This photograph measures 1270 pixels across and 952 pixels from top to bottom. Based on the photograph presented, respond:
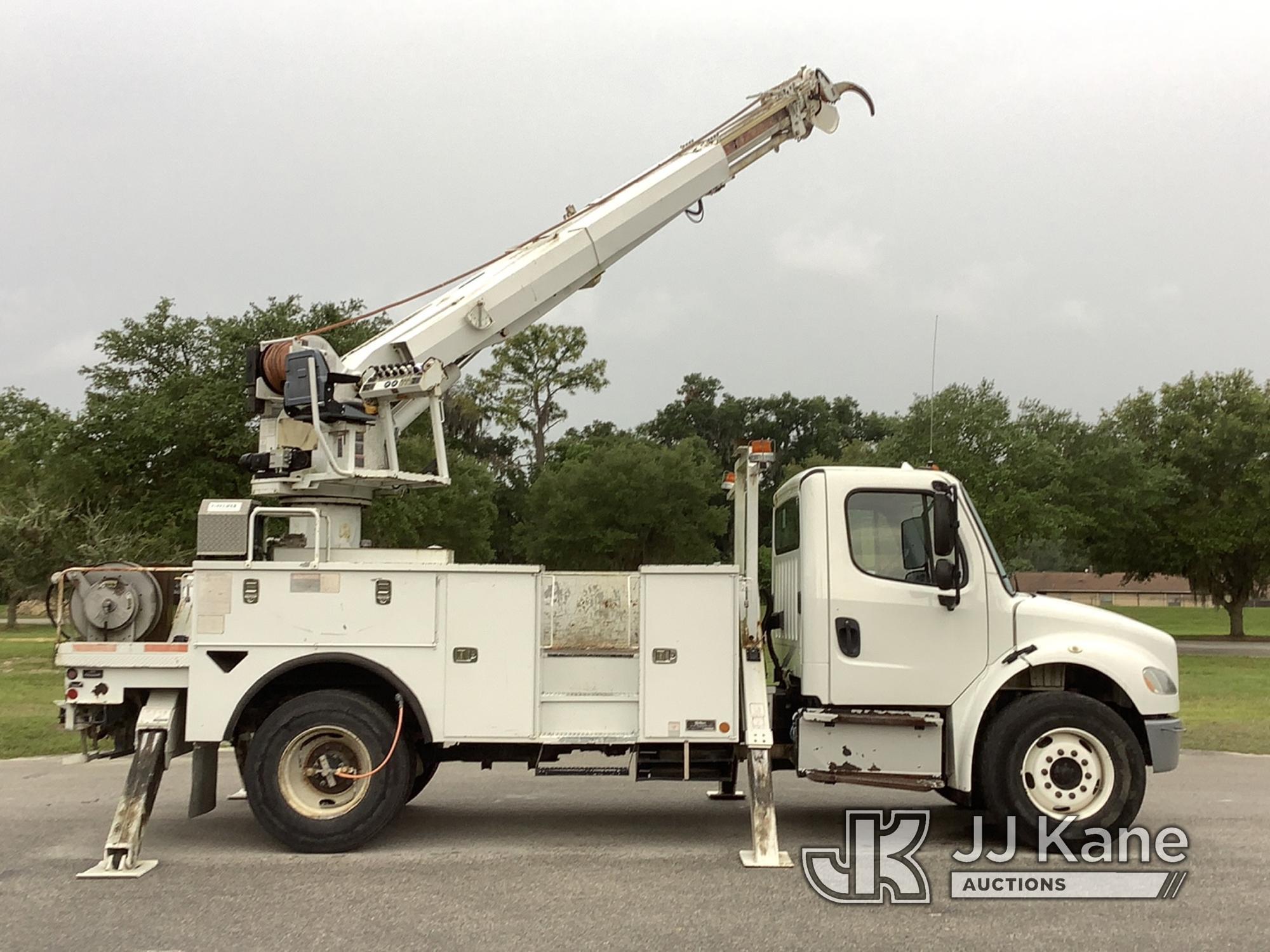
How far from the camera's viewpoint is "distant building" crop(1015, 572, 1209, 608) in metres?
87.4

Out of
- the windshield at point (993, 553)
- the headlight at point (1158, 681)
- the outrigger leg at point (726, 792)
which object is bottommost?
the outrigger leg at point (726, 792)

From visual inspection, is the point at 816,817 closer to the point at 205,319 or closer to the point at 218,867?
the point at 218,867

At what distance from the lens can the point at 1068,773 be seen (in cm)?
769

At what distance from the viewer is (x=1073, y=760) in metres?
7.70

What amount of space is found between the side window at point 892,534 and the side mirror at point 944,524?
282 millimetres

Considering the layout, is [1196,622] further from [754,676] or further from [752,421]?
[754,676]

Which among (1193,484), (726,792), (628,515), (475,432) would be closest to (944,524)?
(726,792)

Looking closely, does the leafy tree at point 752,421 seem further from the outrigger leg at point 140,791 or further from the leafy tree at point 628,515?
the outrigger leg at point 140,791

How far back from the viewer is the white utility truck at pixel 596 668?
7.61 m

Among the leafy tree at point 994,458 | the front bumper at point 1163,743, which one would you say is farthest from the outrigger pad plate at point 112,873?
the leafy tree at point 994,458

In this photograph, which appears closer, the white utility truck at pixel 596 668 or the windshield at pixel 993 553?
the white utility truck at pixel 596 668

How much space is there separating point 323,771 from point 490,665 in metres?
1.32

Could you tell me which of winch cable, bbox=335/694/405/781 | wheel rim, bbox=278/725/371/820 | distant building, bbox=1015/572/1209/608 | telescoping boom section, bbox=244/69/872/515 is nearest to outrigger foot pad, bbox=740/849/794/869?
winch cable, bbox=335/694/405/781

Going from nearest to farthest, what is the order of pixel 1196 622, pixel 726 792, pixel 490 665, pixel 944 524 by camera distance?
1. pixel 944 524
2. pixel 490 665
3. pixel 726 792
4. pixel 1196 622
